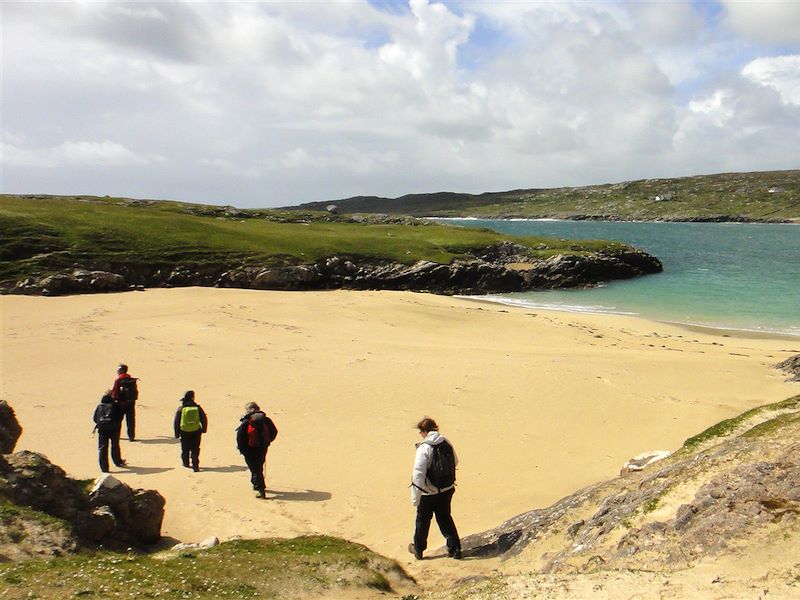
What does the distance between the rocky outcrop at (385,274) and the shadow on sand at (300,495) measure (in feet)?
120

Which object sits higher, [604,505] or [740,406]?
[604,505]

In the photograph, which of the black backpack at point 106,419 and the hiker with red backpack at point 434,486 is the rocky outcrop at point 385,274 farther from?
the hiker with red backpack at point 434,486

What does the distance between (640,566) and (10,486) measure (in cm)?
966

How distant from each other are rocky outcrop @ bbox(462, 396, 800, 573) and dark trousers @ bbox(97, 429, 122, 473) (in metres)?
9.50

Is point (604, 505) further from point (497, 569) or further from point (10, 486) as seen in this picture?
point (10, 486)

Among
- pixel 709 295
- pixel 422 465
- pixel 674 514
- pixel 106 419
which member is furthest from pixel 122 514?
pixel 709 295

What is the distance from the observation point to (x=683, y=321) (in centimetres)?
4547

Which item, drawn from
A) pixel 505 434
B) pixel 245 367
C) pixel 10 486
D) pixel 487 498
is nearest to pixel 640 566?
pixel 487 498

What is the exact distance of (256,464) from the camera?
43.6 ft

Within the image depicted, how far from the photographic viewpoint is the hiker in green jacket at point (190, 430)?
48.5 feet

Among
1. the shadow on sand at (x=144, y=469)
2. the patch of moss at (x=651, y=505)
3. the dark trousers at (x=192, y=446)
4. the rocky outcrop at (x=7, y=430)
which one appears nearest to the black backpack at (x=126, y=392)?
the shadow on sand at (x=144, y=469)

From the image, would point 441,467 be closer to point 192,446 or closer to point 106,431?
point 192,446

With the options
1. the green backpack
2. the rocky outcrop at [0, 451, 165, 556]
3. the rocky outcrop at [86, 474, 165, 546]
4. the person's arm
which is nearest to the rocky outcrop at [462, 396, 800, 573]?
the person's arm

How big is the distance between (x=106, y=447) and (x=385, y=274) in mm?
45095
